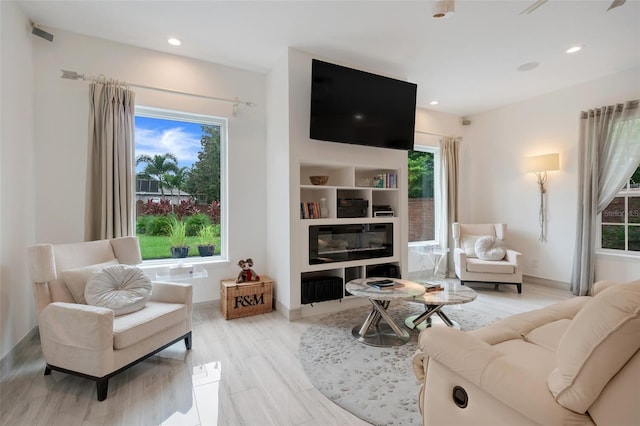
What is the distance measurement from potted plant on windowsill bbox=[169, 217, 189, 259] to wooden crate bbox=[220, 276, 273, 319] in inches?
23.6

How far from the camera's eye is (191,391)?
1.94 metres

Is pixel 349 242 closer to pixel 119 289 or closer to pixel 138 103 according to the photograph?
pixel 119 289

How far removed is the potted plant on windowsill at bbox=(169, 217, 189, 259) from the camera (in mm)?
3484

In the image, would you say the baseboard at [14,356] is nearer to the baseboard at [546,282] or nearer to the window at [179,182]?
the window at [179,182]

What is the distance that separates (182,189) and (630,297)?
373 cm

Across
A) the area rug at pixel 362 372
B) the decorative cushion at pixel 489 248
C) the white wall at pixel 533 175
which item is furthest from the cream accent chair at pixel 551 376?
the white wall at pixel 533 175

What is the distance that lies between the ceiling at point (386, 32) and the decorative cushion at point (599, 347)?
96.7 inches

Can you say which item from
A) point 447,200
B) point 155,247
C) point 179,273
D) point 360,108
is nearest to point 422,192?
point 447,200

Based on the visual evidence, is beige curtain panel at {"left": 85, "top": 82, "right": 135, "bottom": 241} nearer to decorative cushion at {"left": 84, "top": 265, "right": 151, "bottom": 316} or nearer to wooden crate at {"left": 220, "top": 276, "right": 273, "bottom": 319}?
decorative cushion at {"left": 84, "top": 265, "right": 151, "bottom": 316}

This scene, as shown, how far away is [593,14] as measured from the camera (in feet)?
8.69

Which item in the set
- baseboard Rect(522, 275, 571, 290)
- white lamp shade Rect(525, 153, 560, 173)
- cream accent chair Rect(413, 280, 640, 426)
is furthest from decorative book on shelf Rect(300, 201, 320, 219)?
baseboard Rect(522, 275, 571, 290)

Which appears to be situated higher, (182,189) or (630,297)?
(182,189)

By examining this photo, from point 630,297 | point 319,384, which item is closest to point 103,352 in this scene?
point 319,384

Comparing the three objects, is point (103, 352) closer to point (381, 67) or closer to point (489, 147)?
point (381, 67)
